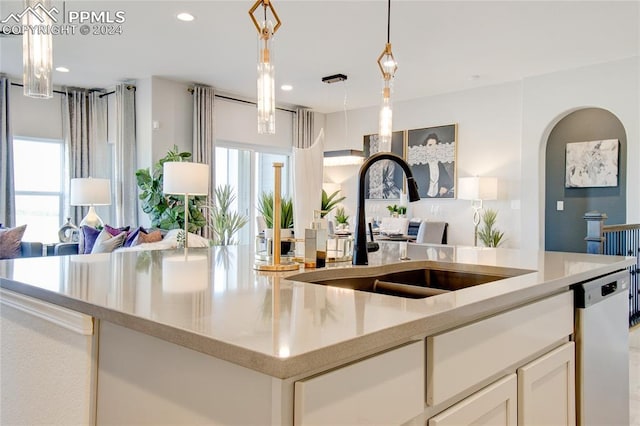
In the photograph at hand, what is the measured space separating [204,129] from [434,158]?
335 centimetres

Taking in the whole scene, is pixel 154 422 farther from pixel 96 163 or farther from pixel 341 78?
pixel 96 163

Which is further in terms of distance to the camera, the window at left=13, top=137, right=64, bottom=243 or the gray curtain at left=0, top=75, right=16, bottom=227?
the window at left=13, top=137, right=64, bottom=243

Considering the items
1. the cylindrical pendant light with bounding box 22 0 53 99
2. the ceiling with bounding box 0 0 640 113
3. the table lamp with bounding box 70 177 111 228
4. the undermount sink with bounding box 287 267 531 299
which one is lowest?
the undermount sink with bounding box 287 267 531 299

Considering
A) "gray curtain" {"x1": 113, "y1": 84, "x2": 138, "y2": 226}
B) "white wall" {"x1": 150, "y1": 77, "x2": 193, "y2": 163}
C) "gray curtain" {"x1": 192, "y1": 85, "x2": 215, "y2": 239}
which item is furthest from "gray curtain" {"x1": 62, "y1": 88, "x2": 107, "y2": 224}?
"gray curtain" {"x1": 192, "y1": 85, "x2": 215, "y2": 239}

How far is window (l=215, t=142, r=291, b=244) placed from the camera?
7.10m

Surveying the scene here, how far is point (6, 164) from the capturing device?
5.87 m

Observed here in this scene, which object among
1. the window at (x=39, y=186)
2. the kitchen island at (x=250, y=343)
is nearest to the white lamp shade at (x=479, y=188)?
the kitchen island at (x=250, y=343)

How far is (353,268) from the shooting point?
4.82 feet

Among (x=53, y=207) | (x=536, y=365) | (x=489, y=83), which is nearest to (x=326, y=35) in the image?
(x=489, y=83)

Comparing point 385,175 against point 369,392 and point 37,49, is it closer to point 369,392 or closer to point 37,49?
point 37,49

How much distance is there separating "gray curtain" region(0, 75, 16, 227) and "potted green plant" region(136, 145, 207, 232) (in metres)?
1.59

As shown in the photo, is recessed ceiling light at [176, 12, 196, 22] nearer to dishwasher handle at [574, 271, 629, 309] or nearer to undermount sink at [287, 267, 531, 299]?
undermount sink at [287, 267, 531, 299]

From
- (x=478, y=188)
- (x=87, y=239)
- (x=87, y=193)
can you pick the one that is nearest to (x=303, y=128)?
(x=478, y=188)

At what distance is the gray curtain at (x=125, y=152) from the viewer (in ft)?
20.4
